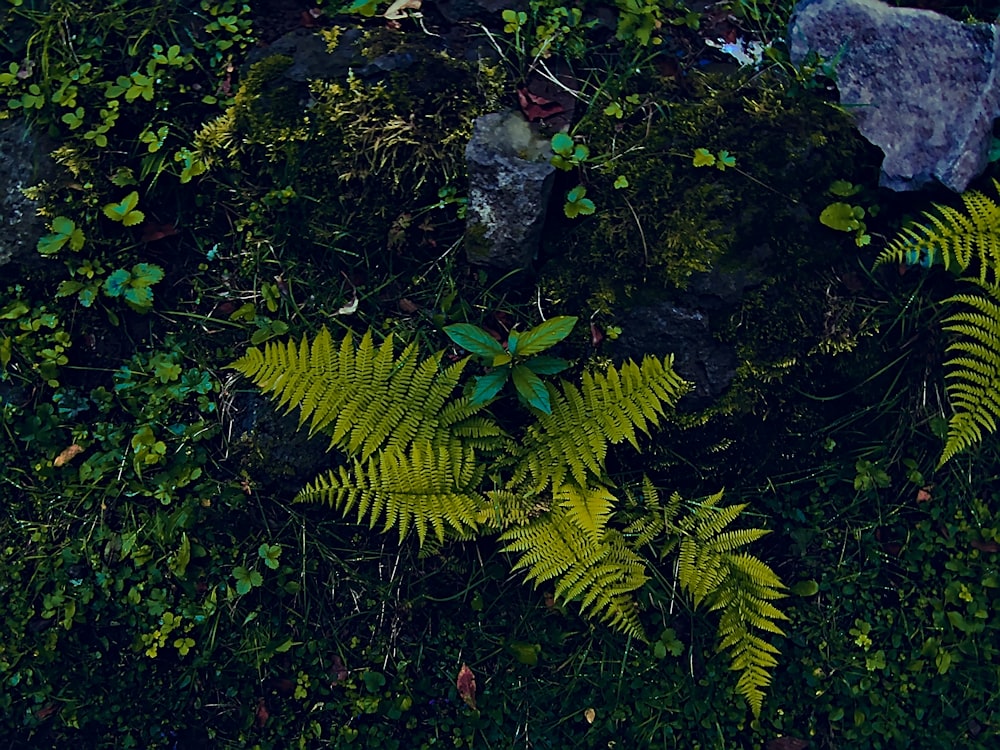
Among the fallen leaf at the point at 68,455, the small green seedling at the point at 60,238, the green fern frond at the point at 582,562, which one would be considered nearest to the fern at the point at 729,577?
the green fern frond at the point at 582,562

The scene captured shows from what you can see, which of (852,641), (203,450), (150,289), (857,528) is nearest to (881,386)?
(857,528)

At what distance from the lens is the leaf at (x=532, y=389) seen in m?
3.23

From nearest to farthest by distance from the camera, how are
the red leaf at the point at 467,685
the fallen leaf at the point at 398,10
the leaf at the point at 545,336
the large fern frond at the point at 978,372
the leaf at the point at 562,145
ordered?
the leaf at the point at 545,336 → the large fern frond at the point at 978,372 → the leaf at the point at 562,145 → the red leaf at the point at 467,685 → the fallen leaf at the point at 398,10

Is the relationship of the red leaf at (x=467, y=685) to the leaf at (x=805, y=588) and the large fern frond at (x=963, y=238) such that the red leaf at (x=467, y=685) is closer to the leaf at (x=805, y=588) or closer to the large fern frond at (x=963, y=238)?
the leaf at (x=805, y=588)

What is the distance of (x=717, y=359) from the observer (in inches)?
136

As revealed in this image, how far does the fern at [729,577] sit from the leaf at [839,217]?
1.24m

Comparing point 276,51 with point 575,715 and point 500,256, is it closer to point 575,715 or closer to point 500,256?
point 500,256

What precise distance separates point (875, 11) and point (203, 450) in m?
3.52

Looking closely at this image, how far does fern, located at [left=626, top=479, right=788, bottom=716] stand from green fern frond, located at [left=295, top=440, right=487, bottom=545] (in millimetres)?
714

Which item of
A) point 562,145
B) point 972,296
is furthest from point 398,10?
point 972,296

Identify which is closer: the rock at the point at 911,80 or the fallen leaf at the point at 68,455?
the rock at the point at 911,80

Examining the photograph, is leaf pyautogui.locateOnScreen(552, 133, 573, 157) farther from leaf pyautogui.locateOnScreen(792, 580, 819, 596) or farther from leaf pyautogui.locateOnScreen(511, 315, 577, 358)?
leaf pyautogui.locateOnScreen(792, 580, 819, 596)

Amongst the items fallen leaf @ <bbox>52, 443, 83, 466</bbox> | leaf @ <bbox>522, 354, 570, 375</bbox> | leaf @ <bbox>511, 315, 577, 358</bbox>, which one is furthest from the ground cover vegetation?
leaf @ <bbox>511, 315, 577, 358</bbox>

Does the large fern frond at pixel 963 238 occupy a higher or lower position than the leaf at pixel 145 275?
higher
